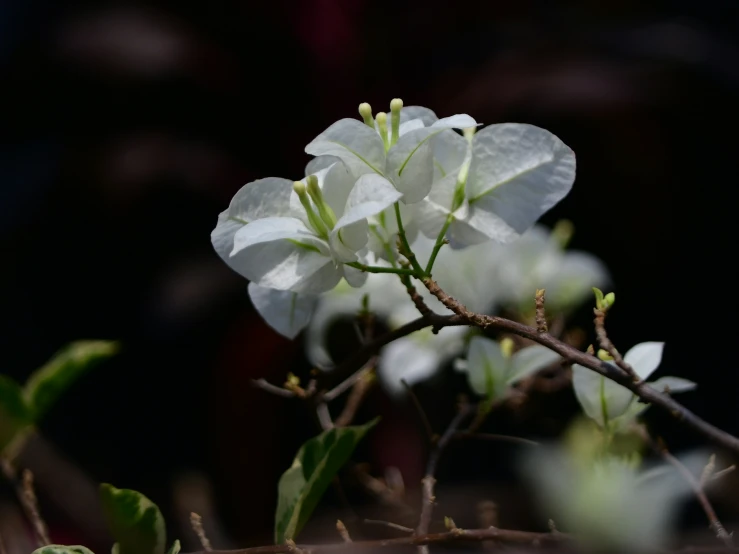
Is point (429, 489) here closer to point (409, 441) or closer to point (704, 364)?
point (409, 441)

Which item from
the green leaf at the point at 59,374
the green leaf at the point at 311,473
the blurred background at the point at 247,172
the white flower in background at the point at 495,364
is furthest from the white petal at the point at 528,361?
the blurred background at the point at 247,172

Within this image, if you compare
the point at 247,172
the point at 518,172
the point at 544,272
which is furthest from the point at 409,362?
the point at 247,172

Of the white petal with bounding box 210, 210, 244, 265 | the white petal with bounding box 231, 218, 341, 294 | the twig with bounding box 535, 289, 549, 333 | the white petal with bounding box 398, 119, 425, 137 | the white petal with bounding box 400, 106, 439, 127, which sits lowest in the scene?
the twig with bounding box 535, 289, 549, 333

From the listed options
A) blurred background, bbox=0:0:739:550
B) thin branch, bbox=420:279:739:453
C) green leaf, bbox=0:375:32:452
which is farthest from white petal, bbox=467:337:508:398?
blurred background, bbox=0:0:739:550

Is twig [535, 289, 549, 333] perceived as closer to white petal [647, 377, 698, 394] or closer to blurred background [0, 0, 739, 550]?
white petal [647, 377, 698, 394]

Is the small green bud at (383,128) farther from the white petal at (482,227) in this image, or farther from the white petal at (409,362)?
the white petal at (409,362)
